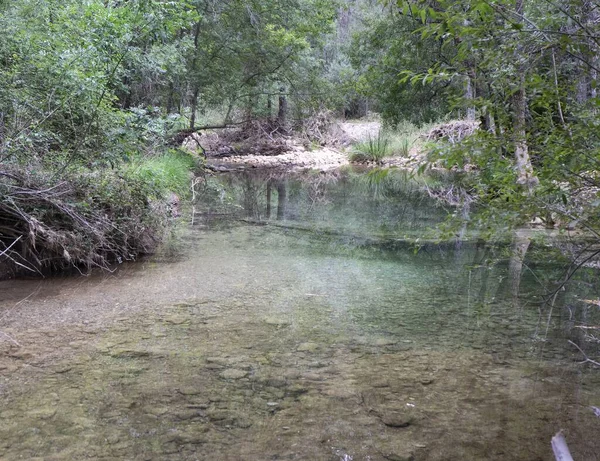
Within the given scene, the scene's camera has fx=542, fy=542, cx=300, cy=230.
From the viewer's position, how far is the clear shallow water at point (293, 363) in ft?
9.50

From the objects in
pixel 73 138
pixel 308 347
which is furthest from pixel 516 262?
pixel 73 138

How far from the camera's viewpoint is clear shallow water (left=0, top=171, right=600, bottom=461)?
2.90m

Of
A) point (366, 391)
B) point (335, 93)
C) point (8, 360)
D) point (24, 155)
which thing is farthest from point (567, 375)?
point (335, 93)

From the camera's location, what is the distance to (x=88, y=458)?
2.68 m

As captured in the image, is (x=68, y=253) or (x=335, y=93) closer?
(x=68, y=253)

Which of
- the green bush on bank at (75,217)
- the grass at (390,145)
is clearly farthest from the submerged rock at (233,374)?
the grass at (390,145)

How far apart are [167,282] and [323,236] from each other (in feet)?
11.5

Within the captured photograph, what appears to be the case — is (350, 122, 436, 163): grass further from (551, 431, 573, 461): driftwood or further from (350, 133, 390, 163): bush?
(551, 431, 573, 461): driftwood

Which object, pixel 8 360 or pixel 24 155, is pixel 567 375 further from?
pixel 24 155

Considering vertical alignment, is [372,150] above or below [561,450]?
above

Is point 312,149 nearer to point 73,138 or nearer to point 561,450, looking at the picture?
point 73,138

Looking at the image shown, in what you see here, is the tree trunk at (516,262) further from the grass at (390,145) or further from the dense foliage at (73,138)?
the grass at (390,145)

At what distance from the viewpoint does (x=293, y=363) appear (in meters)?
3.88

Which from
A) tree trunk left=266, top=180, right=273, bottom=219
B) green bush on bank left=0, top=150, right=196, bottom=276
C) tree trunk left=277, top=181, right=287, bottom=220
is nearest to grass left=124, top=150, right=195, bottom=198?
green bush on bank left=0, top=150, right=196, bottom=276
